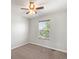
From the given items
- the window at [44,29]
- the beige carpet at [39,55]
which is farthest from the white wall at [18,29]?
the window at [44,29]

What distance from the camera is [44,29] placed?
242 inches

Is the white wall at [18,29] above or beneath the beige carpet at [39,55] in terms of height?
above

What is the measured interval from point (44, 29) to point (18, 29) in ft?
6.29

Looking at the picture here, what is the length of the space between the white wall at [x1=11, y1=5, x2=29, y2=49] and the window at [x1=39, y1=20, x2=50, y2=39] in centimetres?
146

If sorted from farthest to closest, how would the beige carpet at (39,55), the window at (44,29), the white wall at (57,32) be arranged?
the window at (44,29) < the white wall at (57,32) < the beige carpet at (39,55)

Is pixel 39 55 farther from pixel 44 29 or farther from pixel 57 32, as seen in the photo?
pixel 44 29

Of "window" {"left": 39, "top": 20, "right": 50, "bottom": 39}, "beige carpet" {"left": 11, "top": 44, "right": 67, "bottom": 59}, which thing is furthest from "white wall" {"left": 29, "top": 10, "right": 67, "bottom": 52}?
"beige carpet" {"left": 11, "top": 44, "right": 67, "bottom": 59}

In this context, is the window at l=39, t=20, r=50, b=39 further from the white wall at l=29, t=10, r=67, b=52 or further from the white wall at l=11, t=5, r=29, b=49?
the white wall at l=11, t=5, r=29, b=49

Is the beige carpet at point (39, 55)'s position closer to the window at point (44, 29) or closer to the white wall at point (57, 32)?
the white wall at point (57, 32)

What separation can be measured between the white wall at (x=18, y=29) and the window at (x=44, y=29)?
57.3 inches

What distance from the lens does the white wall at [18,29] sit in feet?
19.5
